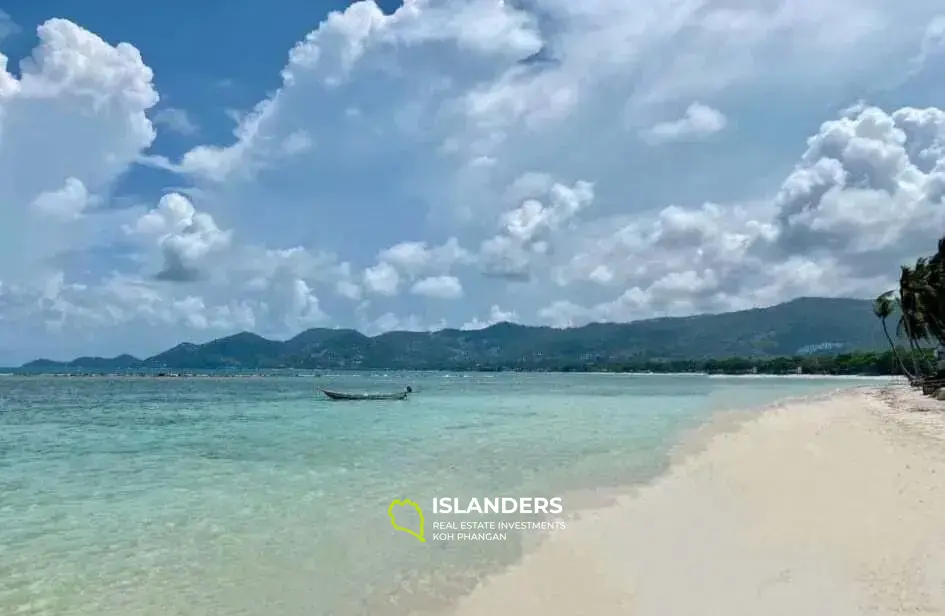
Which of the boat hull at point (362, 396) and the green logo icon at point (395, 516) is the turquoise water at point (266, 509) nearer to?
the green logo icon at point (395, 516)

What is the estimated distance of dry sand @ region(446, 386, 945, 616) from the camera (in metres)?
7.53

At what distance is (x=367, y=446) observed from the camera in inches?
1043

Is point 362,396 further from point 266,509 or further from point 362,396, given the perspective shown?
point 266,509

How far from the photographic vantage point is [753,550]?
371 inches

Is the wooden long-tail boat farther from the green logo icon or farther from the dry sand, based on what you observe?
the dry sand

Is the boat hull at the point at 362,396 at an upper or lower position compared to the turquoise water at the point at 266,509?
lower

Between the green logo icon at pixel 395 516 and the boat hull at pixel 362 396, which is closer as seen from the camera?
the green logo icon at pixel 395 516

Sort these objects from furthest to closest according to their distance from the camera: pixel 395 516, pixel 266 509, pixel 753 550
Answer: pixel 266 509 < pixel 395 516 < pixel 753 550

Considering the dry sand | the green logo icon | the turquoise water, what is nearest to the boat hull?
the turquoise water

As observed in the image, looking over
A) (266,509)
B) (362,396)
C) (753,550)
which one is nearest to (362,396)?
(362,396)

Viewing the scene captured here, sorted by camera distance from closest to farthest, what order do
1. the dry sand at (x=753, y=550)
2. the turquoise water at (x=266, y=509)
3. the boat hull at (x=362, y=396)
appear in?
the dry sand at (x=753, y=550) < the turquoise water at (x=266, y=509) < the boat hull at (x=362, y=396)

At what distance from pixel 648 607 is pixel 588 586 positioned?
110 cm

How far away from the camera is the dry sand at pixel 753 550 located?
7527 mm

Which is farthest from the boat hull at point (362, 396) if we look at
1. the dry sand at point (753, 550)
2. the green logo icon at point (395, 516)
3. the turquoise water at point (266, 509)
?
the dry sand at point (753, 550)
